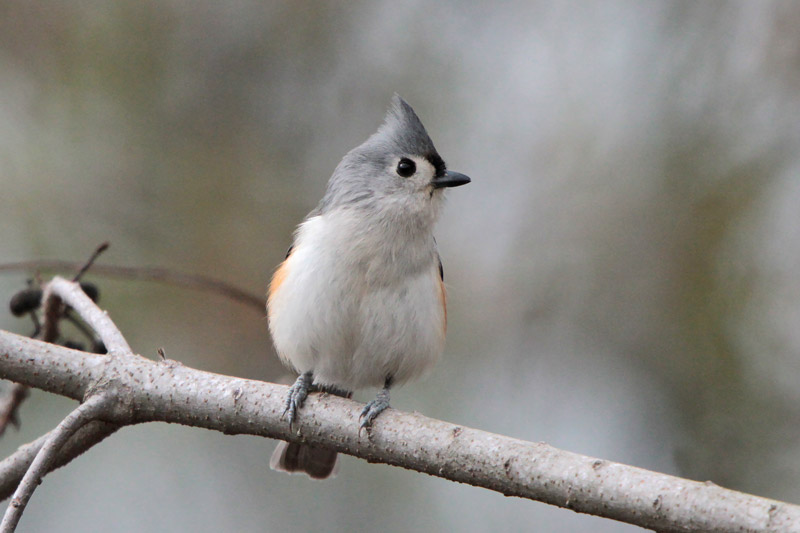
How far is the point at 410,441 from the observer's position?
2219mm

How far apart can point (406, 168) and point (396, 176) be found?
0.17ft

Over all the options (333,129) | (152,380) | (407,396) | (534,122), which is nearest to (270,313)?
(152,380)

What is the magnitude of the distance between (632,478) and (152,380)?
139cm

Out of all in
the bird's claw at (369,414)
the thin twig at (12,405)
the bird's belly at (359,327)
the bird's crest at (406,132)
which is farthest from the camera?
the bird's crest at (406,132)

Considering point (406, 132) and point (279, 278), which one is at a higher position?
point (406, 132)

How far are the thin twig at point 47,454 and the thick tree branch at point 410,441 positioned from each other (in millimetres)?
67

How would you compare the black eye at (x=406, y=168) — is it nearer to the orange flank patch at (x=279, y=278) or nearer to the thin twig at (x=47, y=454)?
the orange flank patch at (x=279, y=278)

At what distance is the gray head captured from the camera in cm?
Answer: 323

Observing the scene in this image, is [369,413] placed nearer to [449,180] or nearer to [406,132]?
[449,180]

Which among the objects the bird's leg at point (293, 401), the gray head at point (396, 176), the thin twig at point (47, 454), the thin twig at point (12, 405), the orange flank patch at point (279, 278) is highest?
the gray head at point (396, 176)

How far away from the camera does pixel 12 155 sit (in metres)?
4.74

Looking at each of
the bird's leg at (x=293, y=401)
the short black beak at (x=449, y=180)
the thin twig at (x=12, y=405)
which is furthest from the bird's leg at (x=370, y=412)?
the thin twig at (x=12, y=405)

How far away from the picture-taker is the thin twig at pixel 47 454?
1.88 m

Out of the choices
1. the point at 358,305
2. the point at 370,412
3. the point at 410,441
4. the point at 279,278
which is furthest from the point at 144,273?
the point at 410,441
